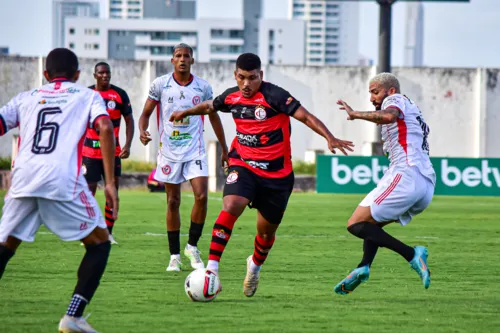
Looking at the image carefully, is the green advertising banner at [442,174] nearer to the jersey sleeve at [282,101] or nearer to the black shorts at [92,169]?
the black shorts at [92,169]

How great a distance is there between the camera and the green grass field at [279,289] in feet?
25.1

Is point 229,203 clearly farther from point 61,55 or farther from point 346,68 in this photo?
point 346,68

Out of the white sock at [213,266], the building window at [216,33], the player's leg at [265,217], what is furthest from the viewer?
the building window at [216,33]

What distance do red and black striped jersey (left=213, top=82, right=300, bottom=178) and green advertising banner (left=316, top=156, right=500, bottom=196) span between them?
56.9 ft

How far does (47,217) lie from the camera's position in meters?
6.84

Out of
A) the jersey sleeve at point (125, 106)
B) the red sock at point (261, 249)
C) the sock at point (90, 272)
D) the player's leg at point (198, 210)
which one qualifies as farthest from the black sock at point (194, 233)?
the sock at point (90, 272)

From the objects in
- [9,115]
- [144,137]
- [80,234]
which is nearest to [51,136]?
[9,115]

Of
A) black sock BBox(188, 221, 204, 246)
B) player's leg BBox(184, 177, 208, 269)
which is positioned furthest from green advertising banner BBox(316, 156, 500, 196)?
black sock BBox(188, 221, 204, 246)

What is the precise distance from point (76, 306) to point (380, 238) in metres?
3.51

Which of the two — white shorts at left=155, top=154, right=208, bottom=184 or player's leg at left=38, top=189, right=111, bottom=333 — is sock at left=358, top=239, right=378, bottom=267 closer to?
white shorts at left=155, top=154, right=208, bottom=184

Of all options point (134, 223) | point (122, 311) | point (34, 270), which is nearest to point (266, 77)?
point (134, 223)

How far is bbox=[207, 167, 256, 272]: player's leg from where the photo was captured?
8.85m

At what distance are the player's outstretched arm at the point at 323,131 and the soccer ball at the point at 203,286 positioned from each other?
4.81ft

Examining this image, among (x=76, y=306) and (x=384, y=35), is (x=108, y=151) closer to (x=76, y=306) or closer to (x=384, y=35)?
(x=76, y=306)
